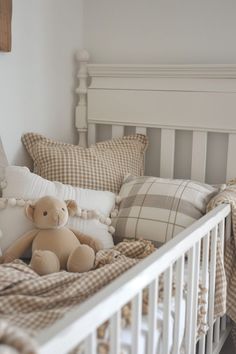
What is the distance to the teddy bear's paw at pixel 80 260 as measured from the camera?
1.30 meters

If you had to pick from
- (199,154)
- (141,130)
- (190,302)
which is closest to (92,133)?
(141,130)

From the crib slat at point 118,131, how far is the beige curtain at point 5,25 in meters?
0.54

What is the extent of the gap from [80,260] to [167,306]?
36 centimetres

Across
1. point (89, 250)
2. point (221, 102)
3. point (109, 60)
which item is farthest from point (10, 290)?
point (109, 60)

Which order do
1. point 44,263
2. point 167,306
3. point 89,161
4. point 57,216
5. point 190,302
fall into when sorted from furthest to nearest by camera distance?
1. point 89,161
2. point 57,216
3. point 44,263
4. point 190,302
5. point 167,306

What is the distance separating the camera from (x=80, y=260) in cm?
130

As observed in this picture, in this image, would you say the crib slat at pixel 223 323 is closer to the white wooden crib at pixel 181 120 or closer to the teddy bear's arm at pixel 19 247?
the white wooden crib at pixel 181 120

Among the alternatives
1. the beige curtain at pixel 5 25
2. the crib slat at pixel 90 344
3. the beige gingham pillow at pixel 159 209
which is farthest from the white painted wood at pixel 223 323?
the beige curtain at pixel 5 25

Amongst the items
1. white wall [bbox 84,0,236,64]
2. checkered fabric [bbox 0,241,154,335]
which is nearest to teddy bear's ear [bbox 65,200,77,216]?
checkered fabric [bbox 0,241,154,335]

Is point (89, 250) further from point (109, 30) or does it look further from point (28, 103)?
point (109, 30)

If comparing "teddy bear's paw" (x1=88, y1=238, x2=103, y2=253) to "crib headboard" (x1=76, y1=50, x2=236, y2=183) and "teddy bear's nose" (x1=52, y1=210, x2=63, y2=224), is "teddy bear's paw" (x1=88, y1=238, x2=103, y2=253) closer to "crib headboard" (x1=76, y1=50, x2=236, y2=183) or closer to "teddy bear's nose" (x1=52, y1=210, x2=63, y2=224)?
"teddy bear's nose" (x1=52, y1=210, x2=63, y2=224)

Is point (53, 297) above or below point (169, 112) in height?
below

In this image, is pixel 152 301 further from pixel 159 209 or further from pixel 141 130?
pixel 141 130

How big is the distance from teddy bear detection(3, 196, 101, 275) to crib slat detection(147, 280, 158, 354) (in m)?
0.37
